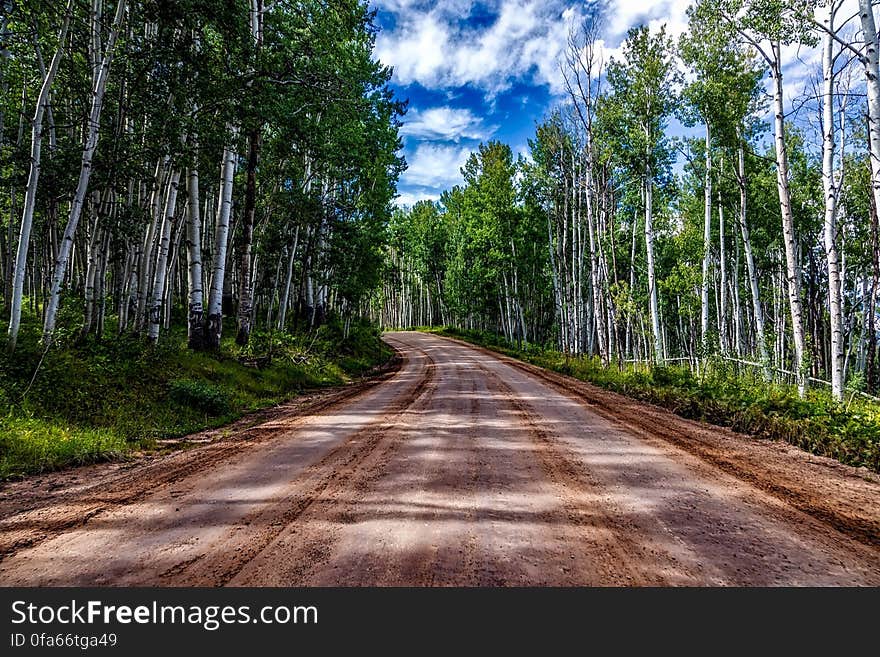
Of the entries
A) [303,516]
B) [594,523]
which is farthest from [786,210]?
[303,516]

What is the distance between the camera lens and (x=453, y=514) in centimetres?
346

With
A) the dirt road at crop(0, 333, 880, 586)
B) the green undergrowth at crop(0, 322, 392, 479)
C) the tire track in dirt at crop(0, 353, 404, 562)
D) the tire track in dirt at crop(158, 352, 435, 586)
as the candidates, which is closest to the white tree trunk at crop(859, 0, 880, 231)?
the dirt road at crop(0, 333, 880, 586)

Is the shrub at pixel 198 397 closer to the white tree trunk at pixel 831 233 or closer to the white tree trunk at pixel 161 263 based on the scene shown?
the white tree trunk at pixel 161 263

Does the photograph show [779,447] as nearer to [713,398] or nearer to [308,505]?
[713,398]

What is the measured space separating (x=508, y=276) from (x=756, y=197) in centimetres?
1813

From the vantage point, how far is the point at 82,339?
908 centimetres

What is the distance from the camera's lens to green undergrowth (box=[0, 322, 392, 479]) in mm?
5430

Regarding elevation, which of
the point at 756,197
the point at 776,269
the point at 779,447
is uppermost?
the point at 756,197

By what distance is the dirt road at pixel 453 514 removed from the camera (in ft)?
8.57

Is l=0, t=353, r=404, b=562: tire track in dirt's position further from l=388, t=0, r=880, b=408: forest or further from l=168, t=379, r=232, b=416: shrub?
l=388, t=0, r=880, b=408: forest

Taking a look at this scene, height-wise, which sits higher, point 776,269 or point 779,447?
point 776,269

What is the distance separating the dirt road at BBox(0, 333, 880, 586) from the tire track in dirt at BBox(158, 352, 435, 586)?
18 mm
